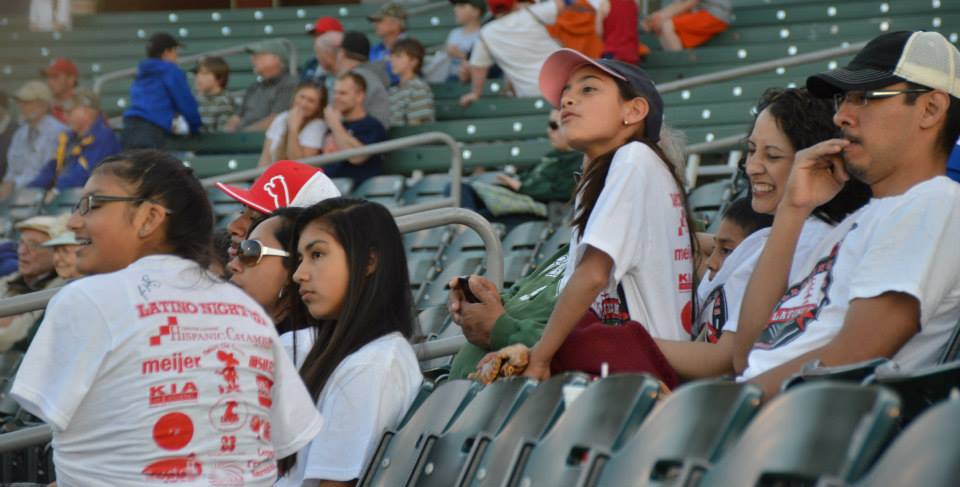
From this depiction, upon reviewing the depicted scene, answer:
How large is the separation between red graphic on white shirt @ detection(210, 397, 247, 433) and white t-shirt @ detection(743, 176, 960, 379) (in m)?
1.11

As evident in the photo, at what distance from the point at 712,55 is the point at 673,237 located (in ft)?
23.8

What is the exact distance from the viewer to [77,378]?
3.02 m

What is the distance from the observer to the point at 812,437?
2.29 metres

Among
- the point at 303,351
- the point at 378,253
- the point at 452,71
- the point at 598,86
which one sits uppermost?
the point at 598,86

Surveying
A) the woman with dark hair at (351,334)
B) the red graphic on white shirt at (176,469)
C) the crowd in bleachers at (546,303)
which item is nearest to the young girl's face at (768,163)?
the crowd in bleachers at (546,303)

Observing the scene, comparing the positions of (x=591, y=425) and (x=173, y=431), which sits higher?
(x=591, y=425)

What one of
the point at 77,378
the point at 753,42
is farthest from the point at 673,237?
the point at 753,42

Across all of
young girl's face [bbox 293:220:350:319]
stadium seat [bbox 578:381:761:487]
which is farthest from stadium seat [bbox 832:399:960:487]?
young girl's face [bbox 293:220:350:319]

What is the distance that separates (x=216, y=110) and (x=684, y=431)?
9701 mm

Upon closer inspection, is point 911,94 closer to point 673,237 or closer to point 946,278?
point 946,278

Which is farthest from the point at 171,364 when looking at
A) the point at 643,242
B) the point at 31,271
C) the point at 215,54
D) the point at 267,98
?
the point at 215,54

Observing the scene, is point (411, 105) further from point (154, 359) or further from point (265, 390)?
point (154, 359)

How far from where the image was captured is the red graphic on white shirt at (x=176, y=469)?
123 inches

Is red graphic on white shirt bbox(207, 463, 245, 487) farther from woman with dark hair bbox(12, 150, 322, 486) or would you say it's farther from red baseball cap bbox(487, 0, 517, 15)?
red baseball cap bbox(487, 0, 517, 15)
